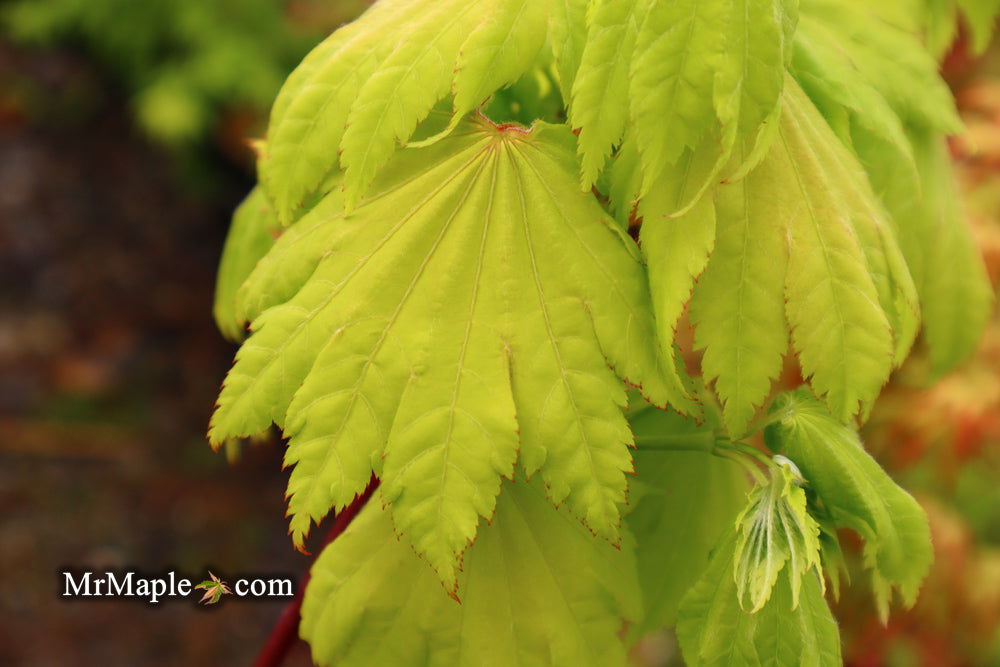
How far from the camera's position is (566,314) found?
708 millimetres

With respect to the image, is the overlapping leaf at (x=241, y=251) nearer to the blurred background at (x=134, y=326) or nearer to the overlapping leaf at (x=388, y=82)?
the overlapping leaf at (x=388, y=82)

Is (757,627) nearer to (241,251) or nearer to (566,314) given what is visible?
(566,314)

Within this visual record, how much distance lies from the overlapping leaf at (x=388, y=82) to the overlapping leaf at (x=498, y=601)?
0.34 meters

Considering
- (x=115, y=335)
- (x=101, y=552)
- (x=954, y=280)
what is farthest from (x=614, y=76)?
(x=115, y=335)

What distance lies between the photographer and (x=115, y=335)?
4.09 metres

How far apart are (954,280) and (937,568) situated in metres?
1.53

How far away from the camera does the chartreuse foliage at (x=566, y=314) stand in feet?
2.17

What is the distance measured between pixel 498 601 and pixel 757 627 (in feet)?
0.83

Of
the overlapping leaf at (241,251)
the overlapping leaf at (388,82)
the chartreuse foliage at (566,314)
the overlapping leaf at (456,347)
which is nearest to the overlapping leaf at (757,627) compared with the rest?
the chartreuse foliage at (566,314)

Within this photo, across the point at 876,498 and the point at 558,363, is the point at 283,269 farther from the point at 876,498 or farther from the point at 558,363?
the point at 876,498

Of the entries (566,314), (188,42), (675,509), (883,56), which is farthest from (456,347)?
(188,42)

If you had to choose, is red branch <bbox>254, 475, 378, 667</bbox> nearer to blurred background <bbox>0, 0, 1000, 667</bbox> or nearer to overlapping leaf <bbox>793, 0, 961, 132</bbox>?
overlapping leaf <bbox>793, 0, 961, 132</bbox>

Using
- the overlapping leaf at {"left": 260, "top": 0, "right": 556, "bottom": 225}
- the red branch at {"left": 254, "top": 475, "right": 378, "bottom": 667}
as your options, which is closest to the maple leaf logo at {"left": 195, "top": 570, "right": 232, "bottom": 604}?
the red branch at {"left": 254, "top": 475, "right": 378, "bottom": 667}

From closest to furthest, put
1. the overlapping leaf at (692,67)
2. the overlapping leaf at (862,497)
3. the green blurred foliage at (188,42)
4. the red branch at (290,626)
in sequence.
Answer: the overlapping leaf at (692,67), the overlapping leaf at (862,497), the red branch at (290,626), the green blurred foliage at (188,42)
